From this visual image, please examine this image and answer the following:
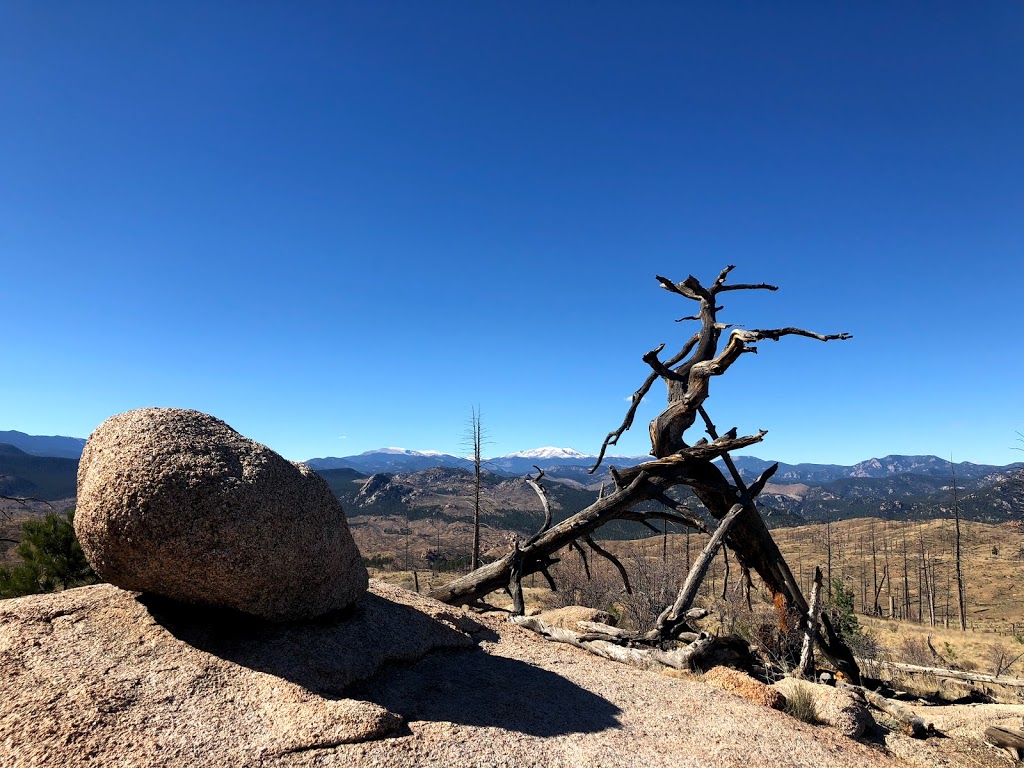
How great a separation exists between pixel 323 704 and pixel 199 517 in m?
2.07

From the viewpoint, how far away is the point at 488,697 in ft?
20.2

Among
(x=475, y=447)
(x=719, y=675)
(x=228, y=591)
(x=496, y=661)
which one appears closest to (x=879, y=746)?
(x=719, y=675)

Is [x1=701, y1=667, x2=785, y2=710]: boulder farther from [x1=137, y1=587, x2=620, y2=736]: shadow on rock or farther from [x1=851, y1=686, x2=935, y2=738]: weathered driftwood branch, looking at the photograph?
[x1=137, y1=587, x2=620, y2=736]: shadow on rock

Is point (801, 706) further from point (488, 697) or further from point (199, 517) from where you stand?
point (199, 517)

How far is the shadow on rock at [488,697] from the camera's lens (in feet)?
18.2

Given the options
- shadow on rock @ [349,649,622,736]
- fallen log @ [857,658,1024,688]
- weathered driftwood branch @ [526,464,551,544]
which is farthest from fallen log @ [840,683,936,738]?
weathered driftwood branch @ [526,464,551,544]

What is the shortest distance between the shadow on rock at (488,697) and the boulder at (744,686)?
6.65 feet

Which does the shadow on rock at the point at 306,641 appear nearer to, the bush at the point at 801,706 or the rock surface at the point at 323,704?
the rock surface at the point at 323,704

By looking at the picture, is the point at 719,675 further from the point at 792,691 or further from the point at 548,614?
the point at 548,614

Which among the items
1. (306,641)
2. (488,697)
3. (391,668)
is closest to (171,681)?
(306,641)

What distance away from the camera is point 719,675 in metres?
7.74

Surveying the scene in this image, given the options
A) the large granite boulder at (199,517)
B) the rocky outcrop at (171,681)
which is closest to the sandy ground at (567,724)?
the rocky outcrop at (171,681)

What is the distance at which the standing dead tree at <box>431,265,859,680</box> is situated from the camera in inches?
359

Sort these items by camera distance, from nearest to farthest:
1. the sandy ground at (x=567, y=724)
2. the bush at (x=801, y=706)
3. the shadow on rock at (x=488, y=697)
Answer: the sandy ground at (x=567, y=724), the shadow on rock at (x=488, y=697), the bush at (x=801, y=706)
